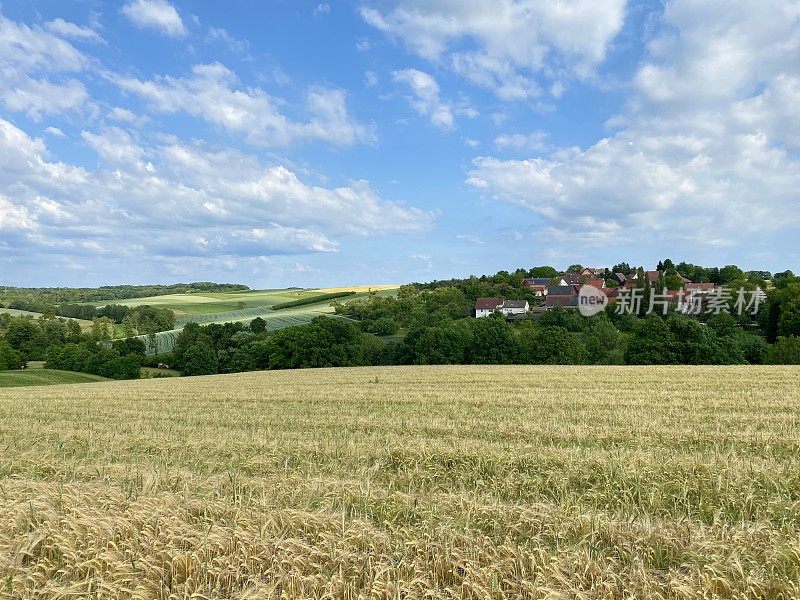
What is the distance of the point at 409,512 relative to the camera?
16.8 feet

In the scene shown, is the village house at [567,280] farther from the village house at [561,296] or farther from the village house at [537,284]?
the village house at [561,296]

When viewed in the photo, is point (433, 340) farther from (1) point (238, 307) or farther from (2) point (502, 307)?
(1) point (238, 307)

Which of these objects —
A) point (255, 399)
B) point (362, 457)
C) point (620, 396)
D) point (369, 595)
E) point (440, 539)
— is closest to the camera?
point (369, 595)

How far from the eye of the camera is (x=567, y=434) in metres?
9.88

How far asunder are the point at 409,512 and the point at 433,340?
54695 mm

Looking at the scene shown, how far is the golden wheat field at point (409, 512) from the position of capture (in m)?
3.79

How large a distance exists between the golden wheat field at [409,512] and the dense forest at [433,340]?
4541 cm

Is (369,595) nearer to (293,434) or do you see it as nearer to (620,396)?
(293,434)

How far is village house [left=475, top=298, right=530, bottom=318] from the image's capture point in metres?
93.1

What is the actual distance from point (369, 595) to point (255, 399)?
16279mm

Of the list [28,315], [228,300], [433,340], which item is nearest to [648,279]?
[433,340]

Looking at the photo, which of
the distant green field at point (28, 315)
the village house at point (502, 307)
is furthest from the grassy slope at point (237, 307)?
the village house at point (502, 307)

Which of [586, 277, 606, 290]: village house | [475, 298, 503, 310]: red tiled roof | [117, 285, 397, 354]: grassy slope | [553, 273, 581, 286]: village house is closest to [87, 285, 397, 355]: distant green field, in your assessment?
[117, 285, 397, 354]: grassy slope

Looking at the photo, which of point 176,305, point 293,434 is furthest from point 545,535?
point 176,305
